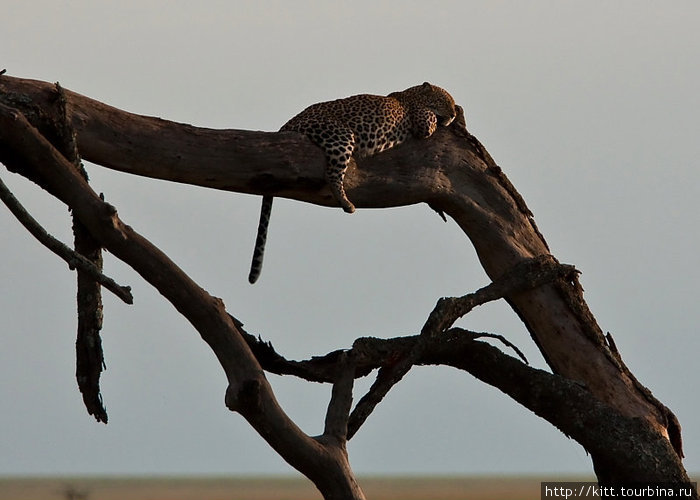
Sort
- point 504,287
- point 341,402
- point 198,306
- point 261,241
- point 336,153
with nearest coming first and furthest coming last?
point 198,306 → point 341,402 → point 336,153 → point 261,241 → point 504,287

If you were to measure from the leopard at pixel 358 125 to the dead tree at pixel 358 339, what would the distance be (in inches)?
2.9

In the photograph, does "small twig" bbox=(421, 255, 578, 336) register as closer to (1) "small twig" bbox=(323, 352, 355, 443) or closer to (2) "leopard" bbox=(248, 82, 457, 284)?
(1) "small twig" bbox=(323, 352, 355, 443)

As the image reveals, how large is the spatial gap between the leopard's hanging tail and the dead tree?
34 cm

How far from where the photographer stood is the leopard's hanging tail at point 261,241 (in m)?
6.75

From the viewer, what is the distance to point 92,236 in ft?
18.2

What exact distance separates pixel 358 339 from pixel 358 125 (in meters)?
1.14

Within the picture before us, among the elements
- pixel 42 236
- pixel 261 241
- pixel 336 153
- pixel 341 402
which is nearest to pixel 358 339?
pixel 341 402

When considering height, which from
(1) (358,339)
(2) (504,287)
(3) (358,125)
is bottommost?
(1) (358,339)

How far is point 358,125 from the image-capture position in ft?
21.9

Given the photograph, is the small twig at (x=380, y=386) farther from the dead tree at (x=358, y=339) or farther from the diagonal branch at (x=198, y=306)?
the diagonal branch at (x=198, y=306)

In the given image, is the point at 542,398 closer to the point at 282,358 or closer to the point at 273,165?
the point at 282,358

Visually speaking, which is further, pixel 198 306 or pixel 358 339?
pixel 358 339

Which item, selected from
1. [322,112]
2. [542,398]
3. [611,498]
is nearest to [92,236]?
[322,112]

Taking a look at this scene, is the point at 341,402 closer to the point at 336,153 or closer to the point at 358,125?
the point at 336,153
